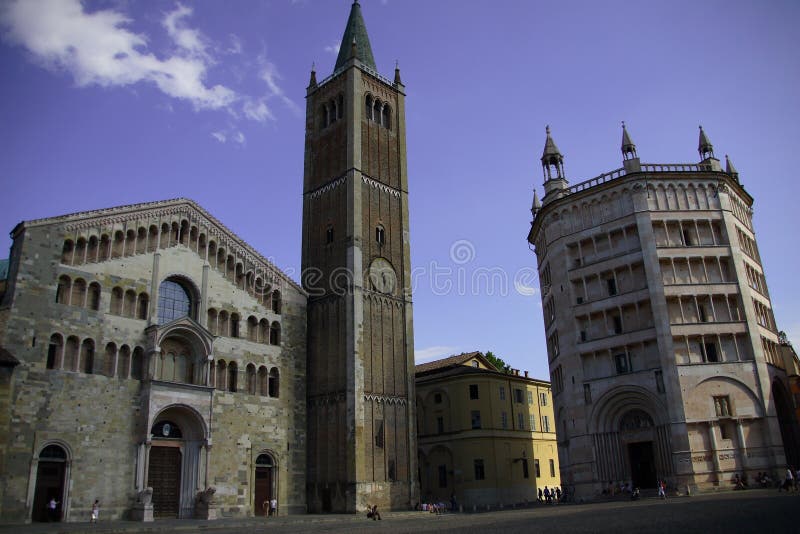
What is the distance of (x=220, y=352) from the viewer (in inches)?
1430

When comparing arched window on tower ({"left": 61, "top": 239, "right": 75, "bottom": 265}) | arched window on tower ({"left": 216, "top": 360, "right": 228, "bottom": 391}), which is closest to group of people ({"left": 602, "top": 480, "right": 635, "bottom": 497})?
arched window on tower ({"left": 216, "top": 360, "right": 228, "bottom": 391})

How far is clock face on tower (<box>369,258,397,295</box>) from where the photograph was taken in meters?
42.3

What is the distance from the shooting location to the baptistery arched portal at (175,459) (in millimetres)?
32469

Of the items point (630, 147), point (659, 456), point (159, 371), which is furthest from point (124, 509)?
point (630, 147)

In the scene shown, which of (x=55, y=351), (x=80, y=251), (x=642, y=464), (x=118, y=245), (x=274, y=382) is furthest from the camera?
(x=642, y=464)

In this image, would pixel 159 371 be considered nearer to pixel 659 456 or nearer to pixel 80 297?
pixel 80 297

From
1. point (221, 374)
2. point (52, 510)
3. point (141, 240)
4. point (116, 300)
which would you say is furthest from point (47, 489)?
point (141, 240)

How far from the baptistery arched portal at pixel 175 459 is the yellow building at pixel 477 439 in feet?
77.6

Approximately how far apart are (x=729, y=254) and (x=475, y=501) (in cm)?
2620

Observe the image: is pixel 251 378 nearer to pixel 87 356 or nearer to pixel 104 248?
pixel 87 356

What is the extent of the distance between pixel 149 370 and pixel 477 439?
28662 millimetres

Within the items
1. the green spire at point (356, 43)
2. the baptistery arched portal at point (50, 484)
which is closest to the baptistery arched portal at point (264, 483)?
the baptistery arched portal at point (50, 484)

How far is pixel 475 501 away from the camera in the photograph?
164 feet

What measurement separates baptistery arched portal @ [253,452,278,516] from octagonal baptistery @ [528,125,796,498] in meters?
19.7
